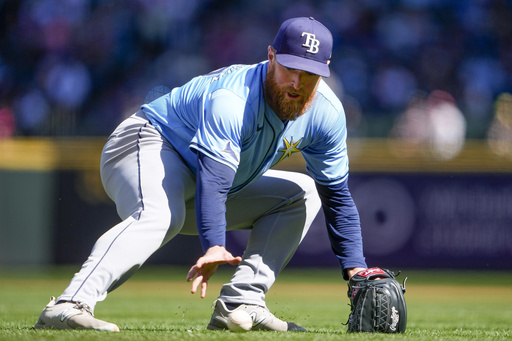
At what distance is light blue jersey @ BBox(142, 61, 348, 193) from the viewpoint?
3301 mm

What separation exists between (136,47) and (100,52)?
0.54m

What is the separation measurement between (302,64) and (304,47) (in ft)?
0.30

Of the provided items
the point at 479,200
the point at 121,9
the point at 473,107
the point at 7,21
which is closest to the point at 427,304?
the point at 479,200

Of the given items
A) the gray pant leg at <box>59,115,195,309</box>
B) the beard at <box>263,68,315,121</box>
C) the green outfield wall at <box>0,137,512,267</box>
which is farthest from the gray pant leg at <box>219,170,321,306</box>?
the green outfield wall at <box>0,137,512,267</box>

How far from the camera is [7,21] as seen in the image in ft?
38.1

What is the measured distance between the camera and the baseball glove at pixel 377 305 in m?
3.59

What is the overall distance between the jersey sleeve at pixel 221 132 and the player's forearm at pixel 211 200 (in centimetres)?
4

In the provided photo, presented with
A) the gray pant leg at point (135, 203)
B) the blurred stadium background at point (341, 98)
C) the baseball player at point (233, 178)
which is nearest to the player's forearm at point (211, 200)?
the baseball player at point (233, 178)

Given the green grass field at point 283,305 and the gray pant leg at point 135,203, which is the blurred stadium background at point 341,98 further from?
the gray pant leg at point 135,203

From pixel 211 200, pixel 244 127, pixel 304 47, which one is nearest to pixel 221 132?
pixel 244 127

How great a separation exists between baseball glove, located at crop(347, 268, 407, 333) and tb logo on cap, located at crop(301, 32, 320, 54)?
1.12 meters

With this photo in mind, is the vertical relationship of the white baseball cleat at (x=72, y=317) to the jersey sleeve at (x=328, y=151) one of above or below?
below

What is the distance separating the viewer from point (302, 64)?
333cm

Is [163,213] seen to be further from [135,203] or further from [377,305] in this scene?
[377,305]
